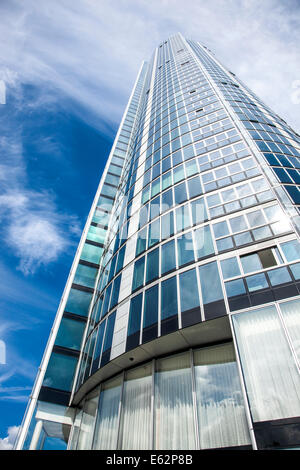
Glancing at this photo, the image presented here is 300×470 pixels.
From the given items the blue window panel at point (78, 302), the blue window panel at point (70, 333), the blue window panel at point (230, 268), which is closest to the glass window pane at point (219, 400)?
the blue window panel at point (230, 268)

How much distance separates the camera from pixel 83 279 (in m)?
23.1

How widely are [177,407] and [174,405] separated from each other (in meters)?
0.16

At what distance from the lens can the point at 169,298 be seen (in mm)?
12203

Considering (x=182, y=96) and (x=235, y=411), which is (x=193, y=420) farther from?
(x=182, y=96)

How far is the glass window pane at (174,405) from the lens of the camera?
30.7ft

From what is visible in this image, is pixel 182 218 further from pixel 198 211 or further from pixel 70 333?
pixel 70 333

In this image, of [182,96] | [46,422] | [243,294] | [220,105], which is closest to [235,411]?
[243,294]

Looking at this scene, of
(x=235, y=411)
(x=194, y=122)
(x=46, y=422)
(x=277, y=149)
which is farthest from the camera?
(x=194, y=122)

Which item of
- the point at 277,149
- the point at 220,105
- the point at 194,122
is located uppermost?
the point at 220,105

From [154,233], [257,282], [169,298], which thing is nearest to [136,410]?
[169,298]

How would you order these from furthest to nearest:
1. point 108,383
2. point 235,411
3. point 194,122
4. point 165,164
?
point 194,122
point 165,164
point 108,383
point 235,411

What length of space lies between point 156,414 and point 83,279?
48.4 feet

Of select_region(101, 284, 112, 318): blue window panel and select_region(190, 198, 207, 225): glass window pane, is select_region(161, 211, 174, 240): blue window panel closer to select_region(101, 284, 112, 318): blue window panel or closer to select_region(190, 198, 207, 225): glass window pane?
select_region(190, 198, 207, 225): glass window pane

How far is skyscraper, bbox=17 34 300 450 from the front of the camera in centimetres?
867
